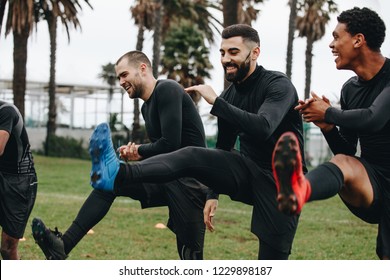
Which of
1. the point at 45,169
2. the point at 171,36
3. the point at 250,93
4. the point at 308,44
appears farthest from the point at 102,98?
the point at 250,93

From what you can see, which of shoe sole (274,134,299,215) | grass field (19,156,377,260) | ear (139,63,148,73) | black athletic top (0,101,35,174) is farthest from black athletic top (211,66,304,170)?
grass field (19,156,377,260)

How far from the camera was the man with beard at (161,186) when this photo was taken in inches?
239

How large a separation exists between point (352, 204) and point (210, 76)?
112 feet

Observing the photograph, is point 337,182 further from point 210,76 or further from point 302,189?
point 210,76

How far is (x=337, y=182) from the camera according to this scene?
16.3 feet

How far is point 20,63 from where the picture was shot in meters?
28.5

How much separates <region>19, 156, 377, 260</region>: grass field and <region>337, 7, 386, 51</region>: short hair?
4.98 metres

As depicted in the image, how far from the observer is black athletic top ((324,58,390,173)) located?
16.5 ft

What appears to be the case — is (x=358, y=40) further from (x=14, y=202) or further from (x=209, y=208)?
(x=14, y=202)

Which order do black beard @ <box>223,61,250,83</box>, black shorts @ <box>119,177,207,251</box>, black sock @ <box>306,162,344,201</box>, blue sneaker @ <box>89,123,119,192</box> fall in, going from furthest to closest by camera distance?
black shorts @ <box>119,177,207,251</box> < black beard @ <box>223,61,250,83</box> < blue sneaker @ <box>89,123,119,192</box> < black sock @ <box>306,162,344,201</box>

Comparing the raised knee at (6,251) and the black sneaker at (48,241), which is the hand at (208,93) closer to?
the black sneaker at (48,241)

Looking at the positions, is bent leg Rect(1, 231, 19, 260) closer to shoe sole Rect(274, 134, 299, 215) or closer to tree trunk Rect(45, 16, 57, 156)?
shoe sole Rect(274, 134, 299, 215)

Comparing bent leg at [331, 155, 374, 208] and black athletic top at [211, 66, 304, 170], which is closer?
bent leg at [331, 155, 374, 208]

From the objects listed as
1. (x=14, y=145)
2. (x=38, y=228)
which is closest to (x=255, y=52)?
(x=38, y=228)
